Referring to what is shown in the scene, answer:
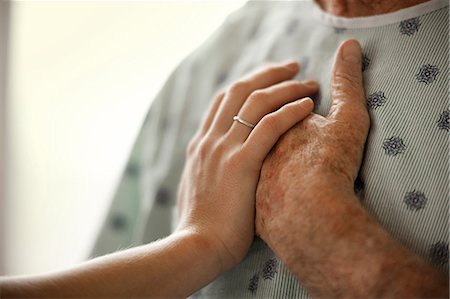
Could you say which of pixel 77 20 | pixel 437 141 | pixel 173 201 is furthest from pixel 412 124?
pixel 77 20

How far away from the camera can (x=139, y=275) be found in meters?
0.67

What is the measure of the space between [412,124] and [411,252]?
0.19 meters

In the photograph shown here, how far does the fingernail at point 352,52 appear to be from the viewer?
77cm

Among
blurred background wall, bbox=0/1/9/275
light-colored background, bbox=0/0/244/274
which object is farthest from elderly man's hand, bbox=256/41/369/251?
blurred background wall, bbox=0/1/9/275

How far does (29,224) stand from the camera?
1850 mm

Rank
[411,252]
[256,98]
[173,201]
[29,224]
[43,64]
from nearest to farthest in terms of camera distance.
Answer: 1. [411,252]
2. [256,98]
3. [173,201]
4. [43,64]
5. [29,224]

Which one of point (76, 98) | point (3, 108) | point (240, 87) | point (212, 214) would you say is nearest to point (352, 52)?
point (240, 87)

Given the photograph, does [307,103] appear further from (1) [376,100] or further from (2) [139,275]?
(2) [139,275]

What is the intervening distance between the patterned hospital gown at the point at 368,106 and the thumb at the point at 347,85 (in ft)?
0.06

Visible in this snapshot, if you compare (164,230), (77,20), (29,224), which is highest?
(77,20)

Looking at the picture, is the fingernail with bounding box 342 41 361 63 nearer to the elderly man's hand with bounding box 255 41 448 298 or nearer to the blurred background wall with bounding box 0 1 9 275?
the elderly man's hand with bounding box 255 41 448 298

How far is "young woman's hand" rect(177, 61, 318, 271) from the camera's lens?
74 cm

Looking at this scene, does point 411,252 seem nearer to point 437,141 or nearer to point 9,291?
point 437,141

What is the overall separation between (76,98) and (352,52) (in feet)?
3.61
